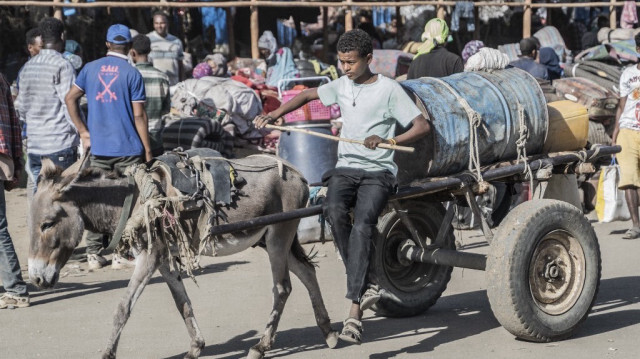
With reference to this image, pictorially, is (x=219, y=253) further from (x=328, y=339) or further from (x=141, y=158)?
(x=141, y=158)

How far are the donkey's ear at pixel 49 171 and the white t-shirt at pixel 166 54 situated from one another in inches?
287

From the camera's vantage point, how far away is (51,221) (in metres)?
5.94

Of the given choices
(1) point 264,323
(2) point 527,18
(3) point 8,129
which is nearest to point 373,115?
(1) point 264,323

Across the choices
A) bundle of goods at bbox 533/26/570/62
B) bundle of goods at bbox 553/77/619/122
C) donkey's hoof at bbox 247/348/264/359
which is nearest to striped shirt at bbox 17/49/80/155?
donkey's hoof at bbox 247/348/264/359

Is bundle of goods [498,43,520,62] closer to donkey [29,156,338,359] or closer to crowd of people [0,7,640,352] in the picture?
crowd of people [0,7,640,352]

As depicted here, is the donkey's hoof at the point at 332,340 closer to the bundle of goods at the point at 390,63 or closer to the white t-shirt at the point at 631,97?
the white t-shirt at the point at 631,97

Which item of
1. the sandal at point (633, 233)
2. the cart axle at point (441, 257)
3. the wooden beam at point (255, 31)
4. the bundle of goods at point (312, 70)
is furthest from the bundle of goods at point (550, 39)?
the cart axle at point (441, 257)

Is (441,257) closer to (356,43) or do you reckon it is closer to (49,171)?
(356,43)

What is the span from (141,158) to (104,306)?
3.92ft

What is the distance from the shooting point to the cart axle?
653 cm

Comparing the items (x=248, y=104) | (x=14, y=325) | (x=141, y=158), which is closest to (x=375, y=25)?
(x=248, y=104)

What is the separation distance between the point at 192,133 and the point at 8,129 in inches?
146

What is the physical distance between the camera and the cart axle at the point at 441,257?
6.53 m

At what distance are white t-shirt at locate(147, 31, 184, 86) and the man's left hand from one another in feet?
25.3
